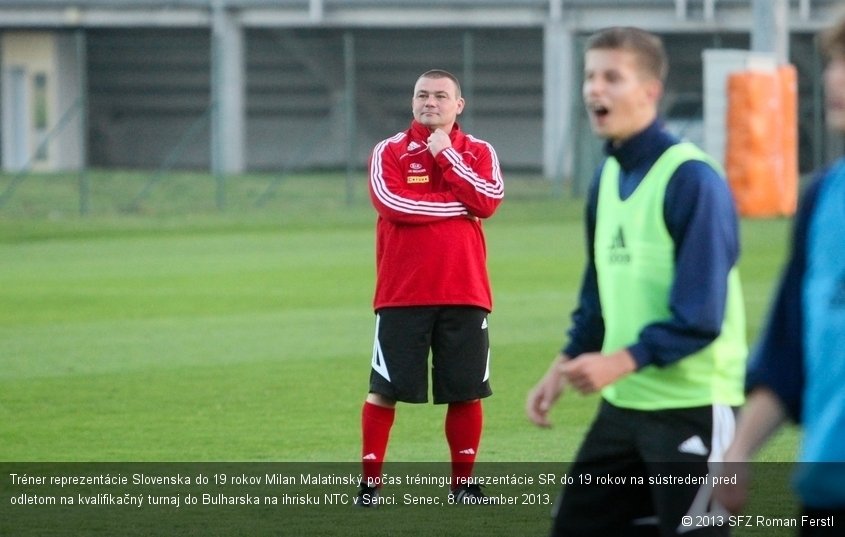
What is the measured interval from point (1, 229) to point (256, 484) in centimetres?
1788

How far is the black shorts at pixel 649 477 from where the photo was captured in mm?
4527

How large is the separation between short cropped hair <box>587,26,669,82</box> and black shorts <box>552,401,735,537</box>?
3.08ft

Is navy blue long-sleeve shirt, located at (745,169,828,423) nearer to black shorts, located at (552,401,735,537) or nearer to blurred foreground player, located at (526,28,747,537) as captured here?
blurred foreground player, located at (526,28,747,537)

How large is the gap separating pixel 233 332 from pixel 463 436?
268 inches

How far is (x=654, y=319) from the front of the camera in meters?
4.64

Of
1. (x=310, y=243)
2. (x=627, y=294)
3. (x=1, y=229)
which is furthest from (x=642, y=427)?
(x=1, y=229)

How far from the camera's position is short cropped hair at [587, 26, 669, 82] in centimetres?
459

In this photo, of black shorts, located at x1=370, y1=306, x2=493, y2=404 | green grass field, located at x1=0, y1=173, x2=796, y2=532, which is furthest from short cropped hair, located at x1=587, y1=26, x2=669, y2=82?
green grass field, located at x1=0, y1=173, x2=796, y2=532

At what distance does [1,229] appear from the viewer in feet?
82.4

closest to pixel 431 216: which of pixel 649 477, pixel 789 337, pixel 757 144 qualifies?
pixel 649 477

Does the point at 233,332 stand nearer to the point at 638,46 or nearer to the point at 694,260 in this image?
the point at 638,46

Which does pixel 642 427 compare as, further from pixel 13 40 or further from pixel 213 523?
pixel 13 40

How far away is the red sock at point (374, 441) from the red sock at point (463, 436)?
0.30m

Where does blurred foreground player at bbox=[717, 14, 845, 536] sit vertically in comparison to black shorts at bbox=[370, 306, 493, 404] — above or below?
above
